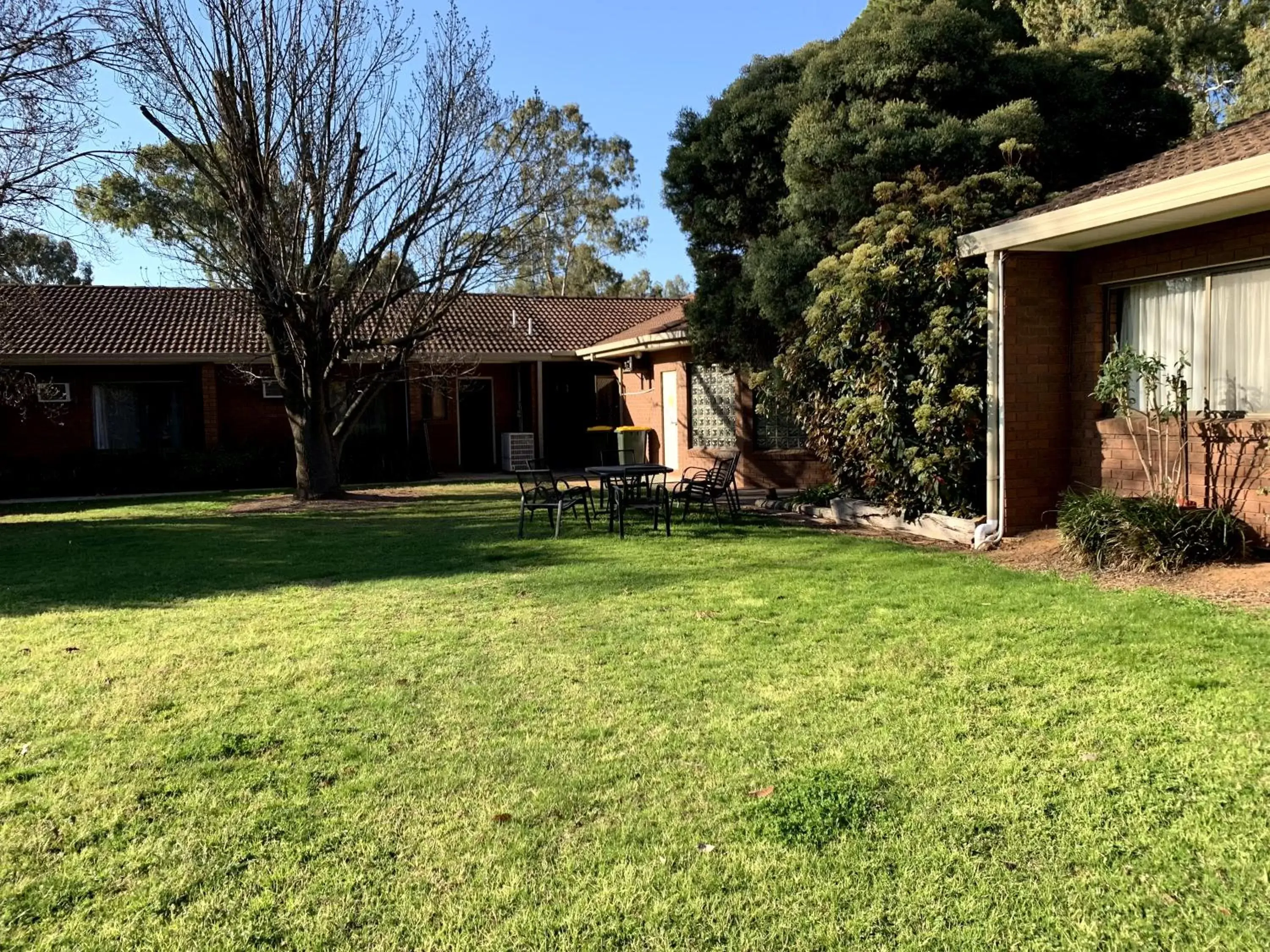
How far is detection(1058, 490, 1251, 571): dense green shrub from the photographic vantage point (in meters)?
7.18

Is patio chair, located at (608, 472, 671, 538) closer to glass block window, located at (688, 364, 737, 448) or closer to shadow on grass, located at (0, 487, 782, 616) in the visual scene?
shadow on grass, located at (0, 487, 782, 616)

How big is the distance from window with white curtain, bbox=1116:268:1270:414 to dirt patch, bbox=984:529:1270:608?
1511mm

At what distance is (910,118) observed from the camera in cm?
1092

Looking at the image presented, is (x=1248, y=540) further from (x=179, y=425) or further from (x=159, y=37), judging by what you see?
(x=179, y=425)

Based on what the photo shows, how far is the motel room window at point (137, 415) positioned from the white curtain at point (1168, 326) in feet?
61.4

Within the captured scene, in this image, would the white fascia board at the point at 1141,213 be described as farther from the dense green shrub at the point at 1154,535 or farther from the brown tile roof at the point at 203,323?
the brown tile roof at the point at 203,323

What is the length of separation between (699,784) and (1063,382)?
7.17 metres

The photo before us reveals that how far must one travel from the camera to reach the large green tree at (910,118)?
10.8 meters

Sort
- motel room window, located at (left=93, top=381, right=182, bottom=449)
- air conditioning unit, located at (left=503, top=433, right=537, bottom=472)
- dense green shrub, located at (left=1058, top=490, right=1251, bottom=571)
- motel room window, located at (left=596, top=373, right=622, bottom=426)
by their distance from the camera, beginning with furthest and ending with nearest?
air conditioning unit, located at (left=503, top=433, right=537, bottom=472) → motel room window, located at (left=596, top=373, right=622, bottom=426) → motel room window, located at (left=93, top=381, right=182, bottom=449) → dense green shrub, located at (left=1058, top=490, right=1251, bottom=571)

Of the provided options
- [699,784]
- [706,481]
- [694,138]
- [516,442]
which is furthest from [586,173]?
[699,784]

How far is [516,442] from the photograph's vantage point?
21.6 meters

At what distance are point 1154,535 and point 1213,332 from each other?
199cm

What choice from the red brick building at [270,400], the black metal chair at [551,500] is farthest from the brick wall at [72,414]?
the black metal chair at [551,500]

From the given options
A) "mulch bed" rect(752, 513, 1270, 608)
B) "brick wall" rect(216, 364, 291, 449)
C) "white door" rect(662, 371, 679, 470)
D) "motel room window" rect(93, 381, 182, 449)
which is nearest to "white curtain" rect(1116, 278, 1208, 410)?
"mulch bed" rect(752, 513, 1270, 608)
